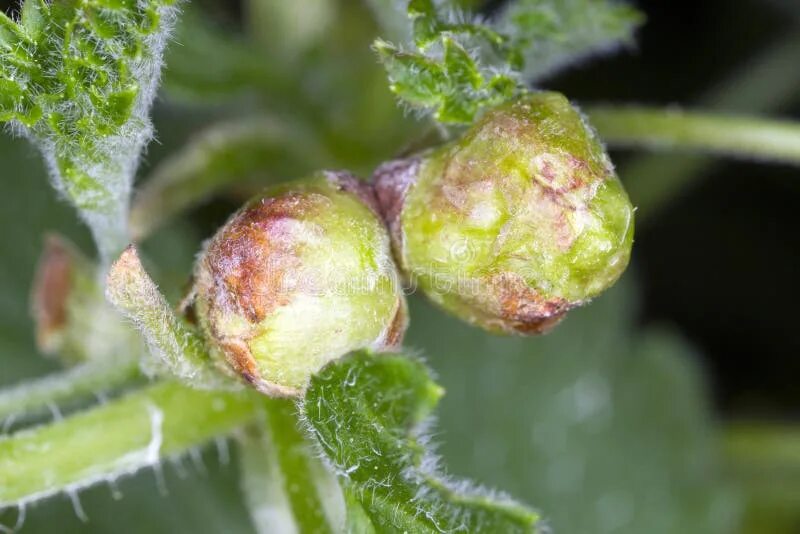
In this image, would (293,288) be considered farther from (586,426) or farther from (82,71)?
(586,426)

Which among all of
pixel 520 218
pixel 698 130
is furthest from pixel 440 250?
pixel 698 130

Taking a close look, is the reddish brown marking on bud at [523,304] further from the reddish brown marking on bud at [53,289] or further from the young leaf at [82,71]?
the reddish brown marking on bud at [53,289]

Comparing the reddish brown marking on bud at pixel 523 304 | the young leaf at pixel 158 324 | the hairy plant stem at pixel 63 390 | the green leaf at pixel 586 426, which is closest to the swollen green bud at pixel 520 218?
the reddish brown marking on bud at pixel 523 304

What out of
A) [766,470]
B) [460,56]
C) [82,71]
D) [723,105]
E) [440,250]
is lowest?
[766,470]

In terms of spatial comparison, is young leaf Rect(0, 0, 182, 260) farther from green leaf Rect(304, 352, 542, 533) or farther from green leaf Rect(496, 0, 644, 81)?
green leaf Rect(496, 0, 644, 81)

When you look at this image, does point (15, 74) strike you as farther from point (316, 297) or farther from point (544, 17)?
point (544, 17)

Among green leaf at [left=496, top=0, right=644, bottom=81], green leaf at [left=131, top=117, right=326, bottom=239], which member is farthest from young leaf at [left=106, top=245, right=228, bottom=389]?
green leaf at [left=496, top=0, right=644, bottom=81]
